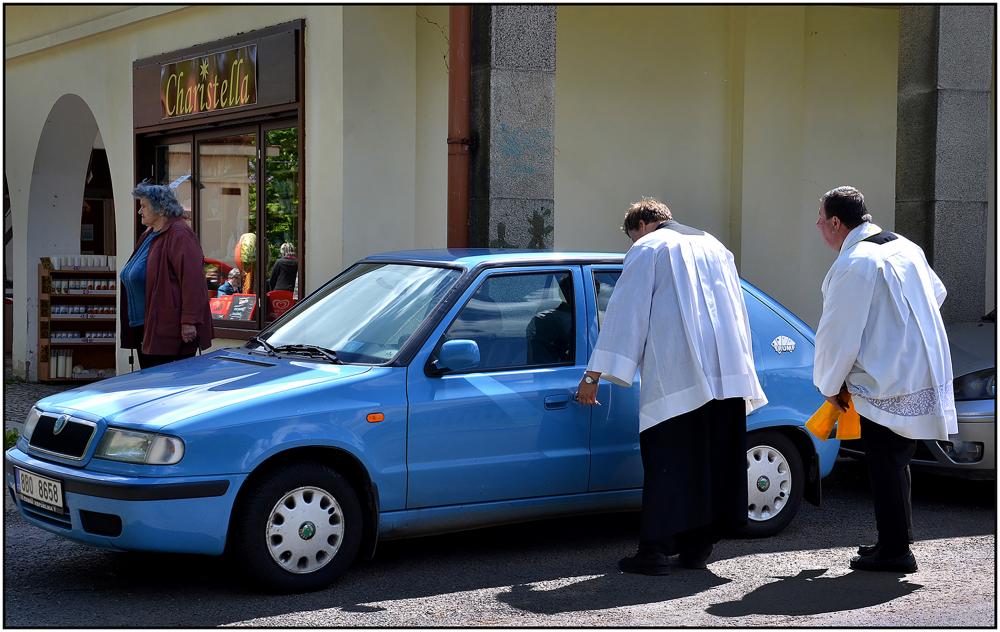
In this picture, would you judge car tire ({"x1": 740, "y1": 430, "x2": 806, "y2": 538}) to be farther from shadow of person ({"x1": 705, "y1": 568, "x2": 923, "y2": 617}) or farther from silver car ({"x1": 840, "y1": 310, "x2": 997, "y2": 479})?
silver car ({"x1": 840, "y1": 310, "x2": 997, "y2": 479})

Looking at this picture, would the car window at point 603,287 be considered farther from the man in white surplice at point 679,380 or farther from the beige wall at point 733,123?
the beige wall at point 733,123

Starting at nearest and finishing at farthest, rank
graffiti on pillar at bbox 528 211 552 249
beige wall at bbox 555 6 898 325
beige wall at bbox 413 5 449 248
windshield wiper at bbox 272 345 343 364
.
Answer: windshield wiper at bbox 272 345 343 364
graffiti on pillar at bbox 528 211 552 249
beige wall at bbox 413 5 449 248
beige wall at bbox 555 6 898 325

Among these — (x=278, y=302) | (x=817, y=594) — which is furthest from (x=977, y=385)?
(x=278, y=302)

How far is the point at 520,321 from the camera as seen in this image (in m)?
6.23

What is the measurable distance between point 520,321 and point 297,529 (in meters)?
1.58

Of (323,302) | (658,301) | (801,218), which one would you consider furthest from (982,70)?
(323,302)

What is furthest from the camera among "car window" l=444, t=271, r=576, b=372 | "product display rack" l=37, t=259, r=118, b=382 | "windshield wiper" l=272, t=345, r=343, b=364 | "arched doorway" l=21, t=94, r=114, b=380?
"arched doorway" l=21, t=94, r=114, b=380

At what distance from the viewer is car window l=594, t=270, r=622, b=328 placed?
6.43 metres

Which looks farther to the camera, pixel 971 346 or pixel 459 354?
pixel 971 346

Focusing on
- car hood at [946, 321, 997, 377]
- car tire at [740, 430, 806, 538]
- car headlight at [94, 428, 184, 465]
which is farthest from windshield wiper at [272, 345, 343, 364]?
car hood at [946, 321, 997, 377]

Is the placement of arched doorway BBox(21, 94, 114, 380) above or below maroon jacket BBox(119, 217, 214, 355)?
above

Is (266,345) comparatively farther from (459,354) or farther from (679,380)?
(679,380)

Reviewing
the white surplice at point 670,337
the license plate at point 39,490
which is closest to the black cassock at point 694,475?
the white surplice at point 670,337

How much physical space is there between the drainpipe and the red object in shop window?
2927mm
